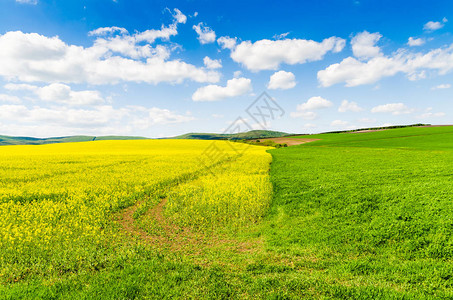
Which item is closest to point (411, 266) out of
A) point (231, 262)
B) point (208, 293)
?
point (231, 262)

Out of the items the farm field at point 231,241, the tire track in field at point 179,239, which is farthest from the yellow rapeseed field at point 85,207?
the tire track in field at point 179,239

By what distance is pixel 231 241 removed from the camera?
7.68 meters

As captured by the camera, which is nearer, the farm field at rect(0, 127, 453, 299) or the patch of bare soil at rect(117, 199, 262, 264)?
the farm field at rect(0, 127, 453, 299)

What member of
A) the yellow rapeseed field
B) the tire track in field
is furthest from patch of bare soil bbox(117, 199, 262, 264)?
the yellow rapeseed field

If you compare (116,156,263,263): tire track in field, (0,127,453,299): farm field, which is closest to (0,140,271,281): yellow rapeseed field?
(0,127,453,299): farm field

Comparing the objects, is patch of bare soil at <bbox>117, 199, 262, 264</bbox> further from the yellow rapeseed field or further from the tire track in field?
the yellow rapeseed field

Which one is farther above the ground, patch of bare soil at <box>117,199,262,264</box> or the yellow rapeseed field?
the yellow rapeseed field

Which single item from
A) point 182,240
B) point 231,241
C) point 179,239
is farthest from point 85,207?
point 231,241

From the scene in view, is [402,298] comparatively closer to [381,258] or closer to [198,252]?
[381,258]

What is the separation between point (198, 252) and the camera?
22.7 feet

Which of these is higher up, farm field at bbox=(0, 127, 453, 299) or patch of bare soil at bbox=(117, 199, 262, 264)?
farm field at bbox=(0, 127, 453, 299)

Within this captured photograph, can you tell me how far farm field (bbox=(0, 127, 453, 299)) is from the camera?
16.1ft

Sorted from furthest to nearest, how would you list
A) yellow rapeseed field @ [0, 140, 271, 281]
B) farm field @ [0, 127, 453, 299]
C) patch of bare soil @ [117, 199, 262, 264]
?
patch of bare soil @ [117, 199, 262, 264] → yellow rapeseed field @ [0, 140, 271, 281] → farm field @ [0, 127, 453, 299]

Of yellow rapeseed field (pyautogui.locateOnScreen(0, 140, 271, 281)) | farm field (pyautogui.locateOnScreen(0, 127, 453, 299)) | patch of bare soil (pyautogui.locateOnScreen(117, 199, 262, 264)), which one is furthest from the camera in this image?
patch of bare soil (pyautogui.locateOnScreen(117, 199, 262, 264))
